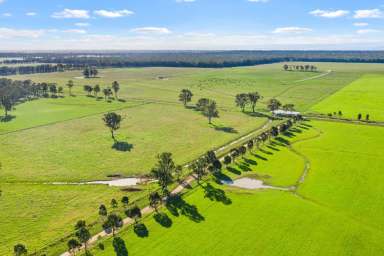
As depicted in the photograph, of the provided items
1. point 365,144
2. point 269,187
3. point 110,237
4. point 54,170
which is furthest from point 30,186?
point 365,144

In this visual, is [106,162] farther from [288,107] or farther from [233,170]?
[288,107]

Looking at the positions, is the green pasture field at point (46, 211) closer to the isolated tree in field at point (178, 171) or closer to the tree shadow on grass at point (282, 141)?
the isolated tree in field at point (178, 171)

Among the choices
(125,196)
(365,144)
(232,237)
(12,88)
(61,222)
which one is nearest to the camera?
(232,237)

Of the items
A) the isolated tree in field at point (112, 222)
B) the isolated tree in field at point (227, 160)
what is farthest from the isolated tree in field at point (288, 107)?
the isolated tree in field at point (112, 222)

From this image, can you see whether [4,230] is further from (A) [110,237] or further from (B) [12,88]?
(B) [12,88]

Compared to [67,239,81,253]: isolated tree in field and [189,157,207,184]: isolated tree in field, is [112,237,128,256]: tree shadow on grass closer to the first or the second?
[67,239,81,253]: isolated tree in field

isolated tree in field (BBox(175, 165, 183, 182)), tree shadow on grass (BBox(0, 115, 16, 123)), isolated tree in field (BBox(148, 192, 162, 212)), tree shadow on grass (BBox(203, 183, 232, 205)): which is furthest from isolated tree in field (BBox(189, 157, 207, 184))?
tree shadow on grass (BBox(0, 115, 16, 123))

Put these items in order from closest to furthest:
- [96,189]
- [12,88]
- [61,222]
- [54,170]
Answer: [61,222], [96,189], [54,170], [12,88]
